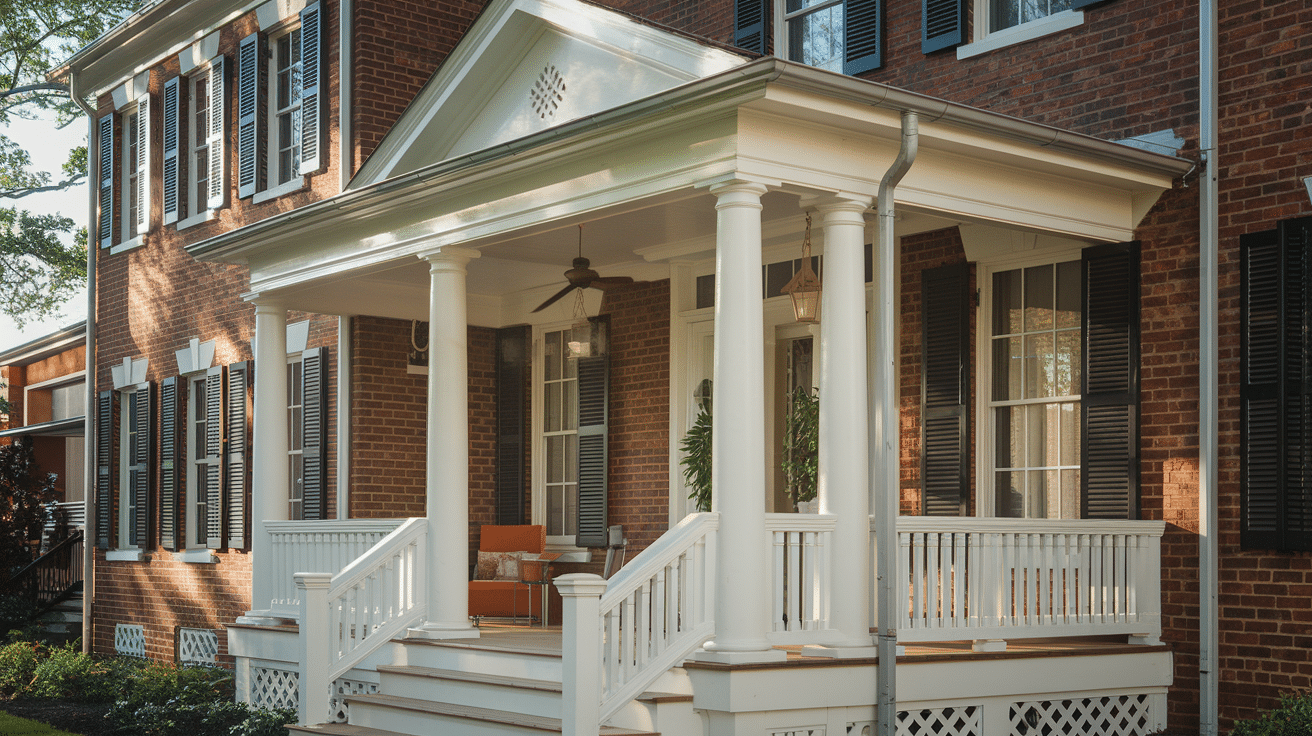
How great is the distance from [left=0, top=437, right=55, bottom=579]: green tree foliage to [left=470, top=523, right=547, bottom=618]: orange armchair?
9917 mm

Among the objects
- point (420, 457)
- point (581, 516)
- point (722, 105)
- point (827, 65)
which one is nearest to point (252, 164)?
point (420, 457)

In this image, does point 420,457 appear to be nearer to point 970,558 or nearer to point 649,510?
point 649,510

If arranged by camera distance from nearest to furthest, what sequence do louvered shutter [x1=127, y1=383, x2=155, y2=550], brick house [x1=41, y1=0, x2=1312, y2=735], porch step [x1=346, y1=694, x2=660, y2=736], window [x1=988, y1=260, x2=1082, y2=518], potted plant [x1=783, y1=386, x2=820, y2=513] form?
brick house [x1=41, y1=0, x2=1312, y2=735], porch step [x1=346, y1=694, x2=660, y2=736], window [x1=988, y1=260, x2=1082, y2=518], potted plant [x1=783, y1=386, x2=820, y2=513], louvered shutter [x1=127, y1=383, x2=155, y2=550]

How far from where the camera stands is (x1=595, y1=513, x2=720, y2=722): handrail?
723 centimetres

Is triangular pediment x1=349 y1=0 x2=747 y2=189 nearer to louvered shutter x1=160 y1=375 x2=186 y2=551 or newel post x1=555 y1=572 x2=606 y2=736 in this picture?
newel post x1=555 y1=572 x2=606 y2=736

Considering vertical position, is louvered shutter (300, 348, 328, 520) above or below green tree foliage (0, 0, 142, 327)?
below

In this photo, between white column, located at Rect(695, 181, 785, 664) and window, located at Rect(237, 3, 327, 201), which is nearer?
white column, located at Rect(695, 181, 785, 664)

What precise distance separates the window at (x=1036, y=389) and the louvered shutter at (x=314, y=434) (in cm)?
656

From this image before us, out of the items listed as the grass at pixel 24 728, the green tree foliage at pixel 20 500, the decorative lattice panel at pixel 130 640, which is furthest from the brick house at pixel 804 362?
the green tree foliage at pixel 20 500

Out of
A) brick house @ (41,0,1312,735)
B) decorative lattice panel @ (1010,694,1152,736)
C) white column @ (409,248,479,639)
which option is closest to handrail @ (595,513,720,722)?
brick house @ (41,0,1312,735)

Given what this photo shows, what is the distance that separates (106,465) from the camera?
57.3 ft

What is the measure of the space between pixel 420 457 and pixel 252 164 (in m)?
3.76

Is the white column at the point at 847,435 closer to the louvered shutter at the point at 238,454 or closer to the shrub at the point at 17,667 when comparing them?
the louvered shutter at the point at 238,454

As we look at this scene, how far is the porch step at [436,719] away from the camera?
7613mm
